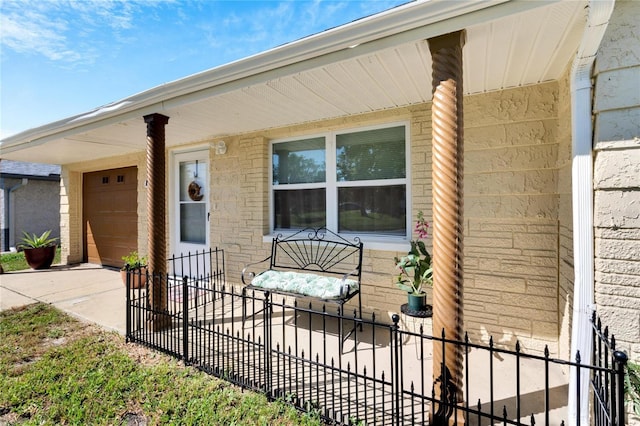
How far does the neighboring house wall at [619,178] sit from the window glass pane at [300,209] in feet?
9.48

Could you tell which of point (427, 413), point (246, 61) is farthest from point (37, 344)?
point (427, 413)

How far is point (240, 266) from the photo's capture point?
184 inches

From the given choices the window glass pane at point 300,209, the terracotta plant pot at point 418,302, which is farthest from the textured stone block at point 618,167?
the window glass pane at point 300,209

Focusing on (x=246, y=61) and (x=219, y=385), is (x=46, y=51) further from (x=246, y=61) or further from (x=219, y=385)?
(x=219, y=385)

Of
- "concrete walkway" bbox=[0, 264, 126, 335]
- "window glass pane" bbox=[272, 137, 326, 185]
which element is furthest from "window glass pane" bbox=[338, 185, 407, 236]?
"concrete walkway" bbox=[0, 264, 126, 335]

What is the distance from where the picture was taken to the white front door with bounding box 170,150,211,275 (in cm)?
531

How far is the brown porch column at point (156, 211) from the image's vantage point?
11.3ft

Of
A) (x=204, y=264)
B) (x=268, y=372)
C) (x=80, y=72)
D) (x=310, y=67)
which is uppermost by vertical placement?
(x=80, y=72)

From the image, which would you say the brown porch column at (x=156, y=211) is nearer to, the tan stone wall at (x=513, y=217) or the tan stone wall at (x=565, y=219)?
the tan stone wall at (x=513, y=217)

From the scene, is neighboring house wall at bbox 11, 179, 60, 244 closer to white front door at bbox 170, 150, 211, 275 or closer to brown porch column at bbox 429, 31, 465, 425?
white front door at bbox 170, 150, 211, 275

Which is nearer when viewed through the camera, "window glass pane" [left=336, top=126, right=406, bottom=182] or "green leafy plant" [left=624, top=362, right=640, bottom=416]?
"green leafy plant" [left=624, top=362, right=640, bottom=416]

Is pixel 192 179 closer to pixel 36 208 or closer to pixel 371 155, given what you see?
pixel 371 155

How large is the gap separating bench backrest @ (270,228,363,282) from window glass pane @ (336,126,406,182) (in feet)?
2.79

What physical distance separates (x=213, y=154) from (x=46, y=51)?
2.96 meters
